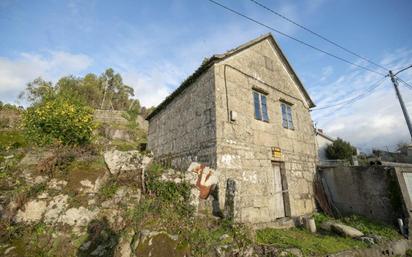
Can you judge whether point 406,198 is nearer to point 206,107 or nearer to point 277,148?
point 277,148

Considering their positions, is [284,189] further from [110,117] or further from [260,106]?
[110,117]

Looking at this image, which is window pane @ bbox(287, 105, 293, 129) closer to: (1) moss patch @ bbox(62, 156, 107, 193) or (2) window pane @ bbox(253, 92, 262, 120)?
(2) window pane @ bbox(253, 92, 262, 120)

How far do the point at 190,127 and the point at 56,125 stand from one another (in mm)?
4991

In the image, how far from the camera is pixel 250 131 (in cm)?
823

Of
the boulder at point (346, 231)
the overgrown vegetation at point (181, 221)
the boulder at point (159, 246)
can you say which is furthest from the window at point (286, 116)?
the boulder at point (159, 246)

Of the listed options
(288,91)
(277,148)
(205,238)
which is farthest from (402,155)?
(205,238)

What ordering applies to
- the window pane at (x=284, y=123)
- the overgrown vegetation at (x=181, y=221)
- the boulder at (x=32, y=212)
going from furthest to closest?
the window pane at (x=284, y=123) → the overgrown vegetation at (x=181, y=221) → the boulder at (x=32, y=212)

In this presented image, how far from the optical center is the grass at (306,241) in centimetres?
562

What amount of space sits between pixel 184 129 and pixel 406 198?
9118 millimetres

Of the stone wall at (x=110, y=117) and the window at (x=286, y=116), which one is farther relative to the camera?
the stone wall at (x=110, y=117)

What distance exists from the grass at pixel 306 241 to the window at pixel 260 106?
4.44 m

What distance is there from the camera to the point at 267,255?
4.87 metres

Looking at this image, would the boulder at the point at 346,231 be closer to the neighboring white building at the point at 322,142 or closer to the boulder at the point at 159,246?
the boulder at the point at 159,246

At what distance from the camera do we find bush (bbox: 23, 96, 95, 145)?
288 inches
